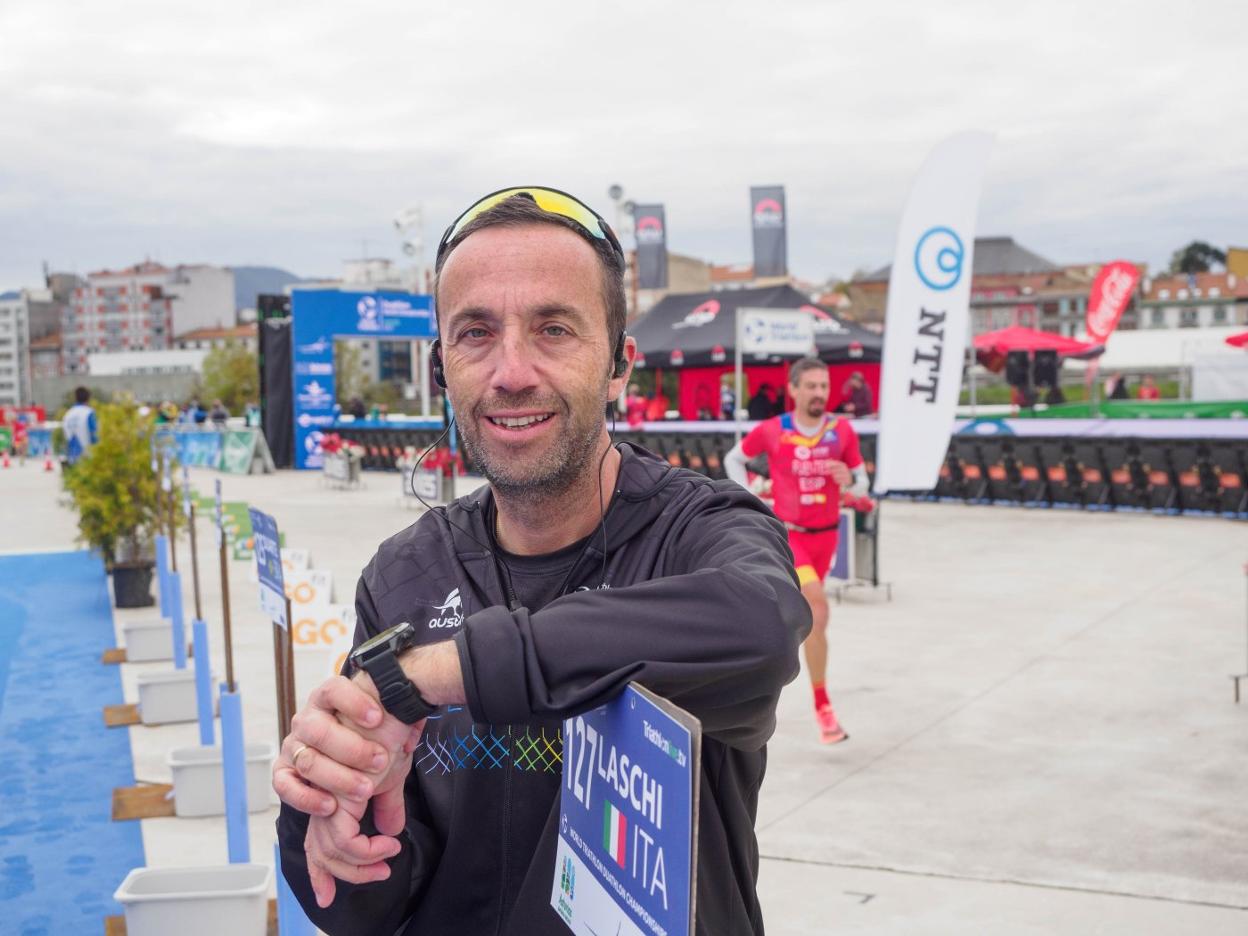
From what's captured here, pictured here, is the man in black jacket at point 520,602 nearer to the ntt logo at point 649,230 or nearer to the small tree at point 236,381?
the ntt logo at point 649,230

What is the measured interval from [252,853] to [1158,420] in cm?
1555

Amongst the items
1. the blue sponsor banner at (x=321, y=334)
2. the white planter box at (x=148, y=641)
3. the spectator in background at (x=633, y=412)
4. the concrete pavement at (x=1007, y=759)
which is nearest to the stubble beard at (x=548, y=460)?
the concrete pavement at (x=1007, y=759)

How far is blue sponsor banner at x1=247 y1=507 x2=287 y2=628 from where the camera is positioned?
14.0ft

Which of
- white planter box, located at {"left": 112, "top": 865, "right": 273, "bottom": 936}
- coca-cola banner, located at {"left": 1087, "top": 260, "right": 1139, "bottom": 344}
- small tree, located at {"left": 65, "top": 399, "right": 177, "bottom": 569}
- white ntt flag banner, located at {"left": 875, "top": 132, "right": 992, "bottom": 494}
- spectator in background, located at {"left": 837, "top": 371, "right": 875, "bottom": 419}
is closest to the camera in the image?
white planter box, located at {"left": 112, "top": 865, "right": 273, "bottom": 936}

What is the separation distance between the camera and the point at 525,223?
1531 mm

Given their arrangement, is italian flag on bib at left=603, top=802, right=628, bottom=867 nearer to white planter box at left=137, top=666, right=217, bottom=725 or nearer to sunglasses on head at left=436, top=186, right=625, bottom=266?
sunglasses on head at left=436, top=186, right=625, bottom=266

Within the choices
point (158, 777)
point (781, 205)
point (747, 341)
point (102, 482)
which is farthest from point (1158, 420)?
point (781, 205)

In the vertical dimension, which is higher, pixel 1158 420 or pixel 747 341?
pixel 747 341

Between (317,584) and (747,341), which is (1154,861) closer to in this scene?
(317,584)

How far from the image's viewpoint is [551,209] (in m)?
1.55

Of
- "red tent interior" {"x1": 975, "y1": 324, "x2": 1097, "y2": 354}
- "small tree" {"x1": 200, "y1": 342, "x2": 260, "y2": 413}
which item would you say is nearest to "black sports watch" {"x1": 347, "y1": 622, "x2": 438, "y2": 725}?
"red tent interior" {"x1": 975, "y1": 324, "x2": 1097, "y2": 354}

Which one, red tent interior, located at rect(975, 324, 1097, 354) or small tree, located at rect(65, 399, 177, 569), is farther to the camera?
red tent interior, located at rect(975, 324, 1097, 354)

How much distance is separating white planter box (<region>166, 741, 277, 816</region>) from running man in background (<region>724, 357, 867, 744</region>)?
294 centimetres

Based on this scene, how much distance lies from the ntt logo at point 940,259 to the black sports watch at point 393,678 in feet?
32.6
